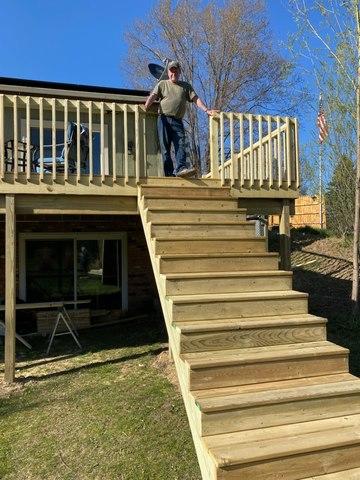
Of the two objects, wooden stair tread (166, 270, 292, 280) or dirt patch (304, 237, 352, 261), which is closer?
wooden stair tread (166, 270, 292, 280)

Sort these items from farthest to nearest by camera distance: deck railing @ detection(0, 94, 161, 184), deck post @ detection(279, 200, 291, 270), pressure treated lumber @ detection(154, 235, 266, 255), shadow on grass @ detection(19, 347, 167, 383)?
1. deck post @ detection(279, 200, 291, 270)
2. shadow on grass @ detection(19, 347, 167, 383)
3. deck railing @ detection(0, 94, 161, 184)
4. pressure treated lumber @ detection(154, 235, 266, 255)

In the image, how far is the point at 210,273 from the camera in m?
4.44

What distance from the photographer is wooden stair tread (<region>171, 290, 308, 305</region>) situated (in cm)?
396

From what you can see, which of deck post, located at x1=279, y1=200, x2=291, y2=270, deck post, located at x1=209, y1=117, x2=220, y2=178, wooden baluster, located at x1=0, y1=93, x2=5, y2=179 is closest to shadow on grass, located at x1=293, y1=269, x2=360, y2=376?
deck post, located at x1=279, y1=200, x2=291, y2=270

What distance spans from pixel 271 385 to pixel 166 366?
2511 mm

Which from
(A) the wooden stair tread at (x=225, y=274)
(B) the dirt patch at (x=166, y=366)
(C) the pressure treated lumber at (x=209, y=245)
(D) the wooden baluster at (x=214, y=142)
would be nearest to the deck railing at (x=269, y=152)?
(D) the wooden baluster at (x=214, y=142)

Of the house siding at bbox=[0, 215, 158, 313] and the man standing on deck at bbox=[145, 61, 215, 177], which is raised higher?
the man standing on deck at bbox=[145, 61, 215, 177]

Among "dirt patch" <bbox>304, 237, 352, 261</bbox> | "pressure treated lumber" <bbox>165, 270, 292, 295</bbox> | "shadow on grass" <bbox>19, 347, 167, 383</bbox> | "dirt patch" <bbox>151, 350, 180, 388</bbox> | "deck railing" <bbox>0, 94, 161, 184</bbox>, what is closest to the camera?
"pressure treated lumber" <bbox>165, 270, 292, 295</bbox>

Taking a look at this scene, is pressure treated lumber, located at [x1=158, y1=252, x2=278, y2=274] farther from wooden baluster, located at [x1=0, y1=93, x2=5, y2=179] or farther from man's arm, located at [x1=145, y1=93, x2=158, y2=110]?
wooden baluster, located at [x1=0, y1=93, x2=5, y2=179]

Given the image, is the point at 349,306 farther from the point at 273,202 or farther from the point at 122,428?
the point at 122,428

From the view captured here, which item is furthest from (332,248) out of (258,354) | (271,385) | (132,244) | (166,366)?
(271,385)

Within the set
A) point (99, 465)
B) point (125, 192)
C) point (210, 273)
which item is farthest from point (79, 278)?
point (99, 465)

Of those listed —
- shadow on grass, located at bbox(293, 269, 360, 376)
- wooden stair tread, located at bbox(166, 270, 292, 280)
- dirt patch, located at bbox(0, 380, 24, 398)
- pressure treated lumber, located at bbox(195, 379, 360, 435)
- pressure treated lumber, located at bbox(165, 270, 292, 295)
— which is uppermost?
wooden stair tread, located at bbox(166, 270, 292, 280)

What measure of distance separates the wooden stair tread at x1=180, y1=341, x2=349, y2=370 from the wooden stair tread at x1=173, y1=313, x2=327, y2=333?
17 centimetres
